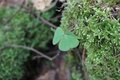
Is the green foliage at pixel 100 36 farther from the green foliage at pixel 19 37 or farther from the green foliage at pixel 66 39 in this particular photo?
the green foliage at pixel 19 37

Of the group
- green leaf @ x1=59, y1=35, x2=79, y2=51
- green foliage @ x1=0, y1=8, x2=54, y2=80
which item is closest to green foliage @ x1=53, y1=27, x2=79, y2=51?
green leaf @ x1=59, y1=35, x2=79, y2=51

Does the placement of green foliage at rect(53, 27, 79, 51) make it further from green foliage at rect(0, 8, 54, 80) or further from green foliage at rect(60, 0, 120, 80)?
green foliage at rect(0, 8, 54, 80)

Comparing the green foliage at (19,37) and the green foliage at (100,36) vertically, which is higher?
the green foliage at (100,36)

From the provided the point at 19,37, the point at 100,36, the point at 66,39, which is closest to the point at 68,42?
the point at 66,39

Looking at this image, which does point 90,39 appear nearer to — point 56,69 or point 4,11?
point 56,69

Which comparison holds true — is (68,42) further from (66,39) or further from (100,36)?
(100,36)

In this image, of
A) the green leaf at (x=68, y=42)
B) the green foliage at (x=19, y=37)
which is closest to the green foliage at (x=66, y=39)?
the green leaf at (x=68, y=42)
